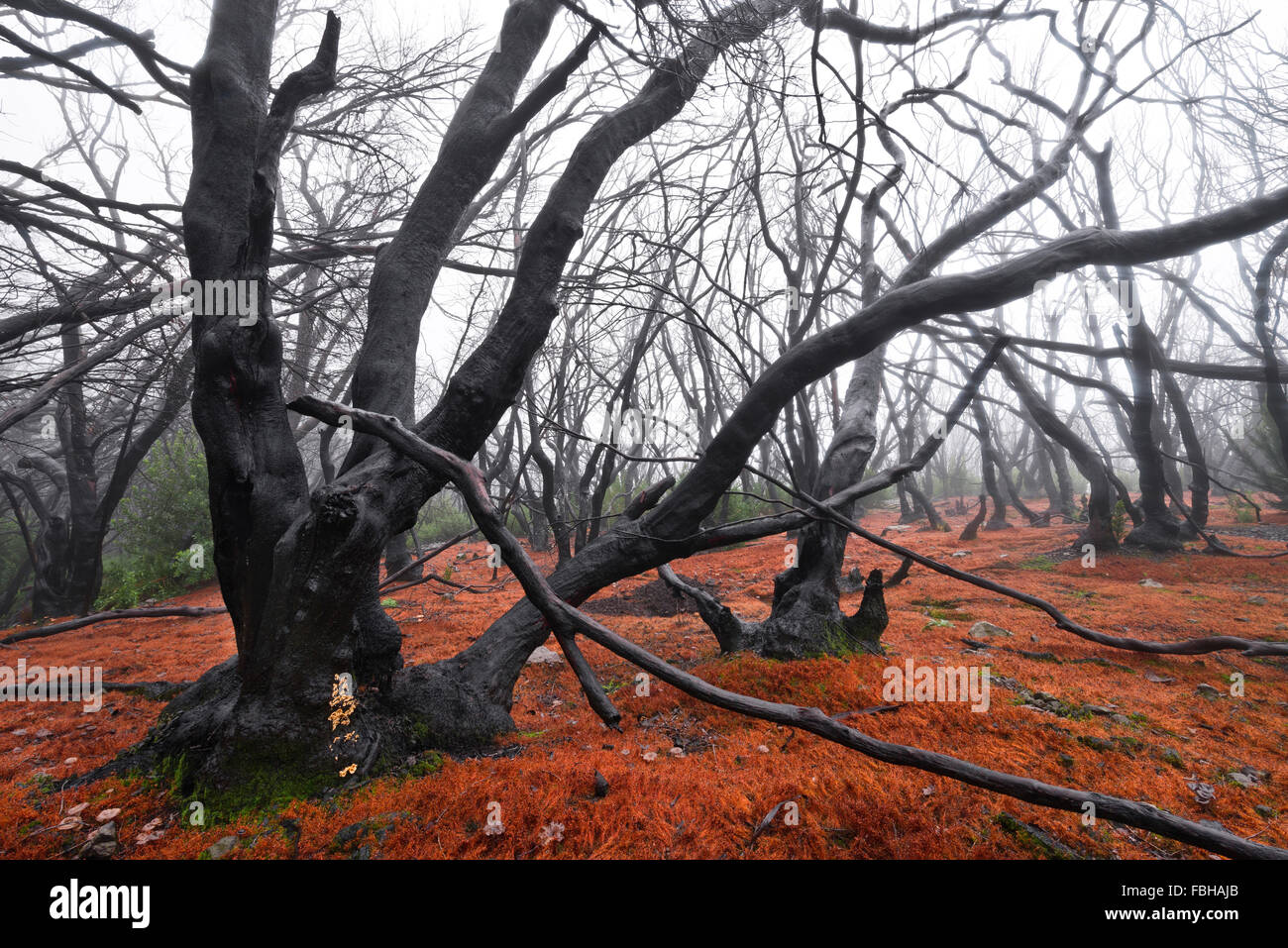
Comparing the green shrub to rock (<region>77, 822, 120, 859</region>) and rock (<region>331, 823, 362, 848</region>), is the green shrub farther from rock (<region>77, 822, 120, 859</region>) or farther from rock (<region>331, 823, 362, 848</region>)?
rock (<region>331, 823, 362, 848</region>)

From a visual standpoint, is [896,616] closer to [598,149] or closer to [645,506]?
[645,506]

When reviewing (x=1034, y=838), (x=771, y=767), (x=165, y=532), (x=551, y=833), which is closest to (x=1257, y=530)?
(x=1034, y=838)

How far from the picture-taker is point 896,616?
4203mm

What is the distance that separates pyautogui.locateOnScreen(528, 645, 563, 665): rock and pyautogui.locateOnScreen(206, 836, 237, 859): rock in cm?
193

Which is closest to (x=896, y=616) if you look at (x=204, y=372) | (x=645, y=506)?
(x=645, y=506)

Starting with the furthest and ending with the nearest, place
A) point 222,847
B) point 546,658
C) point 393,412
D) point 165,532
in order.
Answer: point 165,532 → point 546,658 → point 393,412 → point 222,847

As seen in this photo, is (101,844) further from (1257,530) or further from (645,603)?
(1257,530)

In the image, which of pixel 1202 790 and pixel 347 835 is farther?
pixel 1202 790

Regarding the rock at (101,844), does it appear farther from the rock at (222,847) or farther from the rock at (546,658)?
the rock at (546,658)

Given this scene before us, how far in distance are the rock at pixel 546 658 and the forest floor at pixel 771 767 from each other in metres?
0.08

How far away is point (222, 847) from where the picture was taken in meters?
1.41

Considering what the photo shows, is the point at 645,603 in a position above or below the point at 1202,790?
below

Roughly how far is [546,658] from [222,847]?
2.09m

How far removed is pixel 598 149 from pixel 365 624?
2.26m
